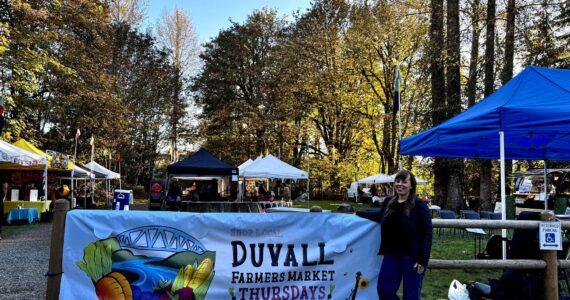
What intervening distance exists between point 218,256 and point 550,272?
3406mm

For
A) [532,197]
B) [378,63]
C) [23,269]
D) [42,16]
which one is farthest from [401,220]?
[378,63]

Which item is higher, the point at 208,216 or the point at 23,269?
the point at 208,216

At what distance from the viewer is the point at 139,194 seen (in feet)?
126

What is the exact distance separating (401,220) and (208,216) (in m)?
1.86

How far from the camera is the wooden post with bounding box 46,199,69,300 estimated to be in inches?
157

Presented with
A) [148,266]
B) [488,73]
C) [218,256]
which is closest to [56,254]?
[148,266]

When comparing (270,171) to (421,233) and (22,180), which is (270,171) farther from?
(421,233)

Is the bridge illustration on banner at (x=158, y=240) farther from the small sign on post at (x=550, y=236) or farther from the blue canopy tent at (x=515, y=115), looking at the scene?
the blue canopy tent at (x=515, y=115)

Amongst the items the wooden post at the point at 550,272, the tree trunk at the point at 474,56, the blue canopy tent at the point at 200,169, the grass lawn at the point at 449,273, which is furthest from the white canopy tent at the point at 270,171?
the wooden post at the point at 550,272

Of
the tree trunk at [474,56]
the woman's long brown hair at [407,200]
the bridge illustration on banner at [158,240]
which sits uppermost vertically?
the tree trunk at [474,56]

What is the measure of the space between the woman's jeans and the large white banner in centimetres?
30

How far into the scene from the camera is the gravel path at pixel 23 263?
5802 millimetres

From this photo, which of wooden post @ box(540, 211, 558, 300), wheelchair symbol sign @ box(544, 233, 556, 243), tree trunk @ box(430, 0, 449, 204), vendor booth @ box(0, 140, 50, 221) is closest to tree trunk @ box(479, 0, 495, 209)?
tree trunk @ box(430, 0, 449, 204)

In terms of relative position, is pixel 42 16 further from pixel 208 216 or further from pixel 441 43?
pixel 208 216
